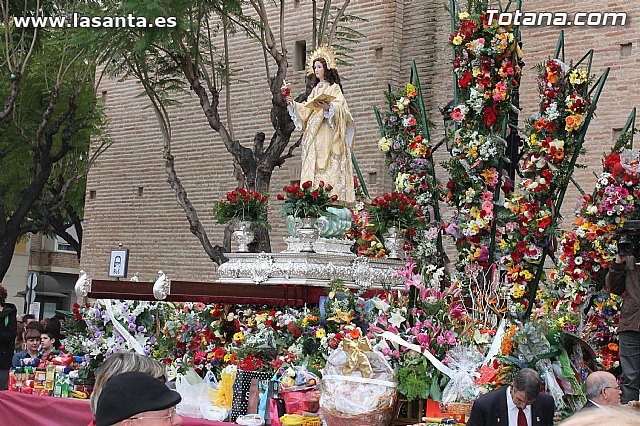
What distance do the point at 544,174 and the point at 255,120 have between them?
1074cm

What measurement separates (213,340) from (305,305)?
107 cm

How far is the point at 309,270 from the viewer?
9.46 metres

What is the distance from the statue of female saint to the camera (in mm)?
10734

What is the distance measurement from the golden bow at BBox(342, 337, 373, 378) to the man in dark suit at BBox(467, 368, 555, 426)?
1051 millimetres

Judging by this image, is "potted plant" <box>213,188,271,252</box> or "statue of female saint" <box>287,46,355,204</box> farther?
"statue of female saint" <box>287,46,355,204</box>

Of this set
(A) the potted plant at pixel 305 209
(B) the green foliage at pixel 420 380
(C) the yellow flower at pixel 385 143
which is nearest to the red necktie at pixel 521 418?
(B) the green foliage at pixel 420 380

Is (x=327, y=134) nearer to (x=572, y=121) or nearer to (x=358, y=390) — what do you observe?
(x=572, y=121)

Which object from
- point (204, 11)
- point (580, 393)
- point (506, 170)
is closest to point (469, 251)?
point (506, 170)

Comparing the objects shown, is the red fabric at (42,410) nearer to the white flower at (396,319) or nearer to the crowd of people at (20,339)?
the crowd of people at (20,339)

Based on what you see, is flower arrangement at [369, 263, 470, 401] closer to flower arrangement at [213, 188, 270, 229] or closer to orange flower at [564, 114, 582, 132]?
orange flower at [564, 114, 582, 132]

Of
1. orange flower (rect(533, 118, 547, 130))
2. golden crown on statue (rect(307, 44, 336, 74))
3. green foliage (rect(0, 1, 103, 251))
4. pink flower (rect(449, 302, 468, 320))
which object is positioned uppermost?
green foliage (rect(0, 1, 103, 251))

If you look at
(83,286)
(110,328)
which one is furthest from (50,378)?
(83,286)

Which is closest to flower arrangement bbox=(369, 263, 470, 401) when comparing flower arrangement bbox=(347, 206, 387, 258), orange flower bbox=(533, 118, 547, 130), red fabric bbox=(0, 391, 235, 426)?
orange flower bbox=(533, 118, 547, 130)

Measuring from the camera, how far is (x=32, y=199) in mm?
20750
